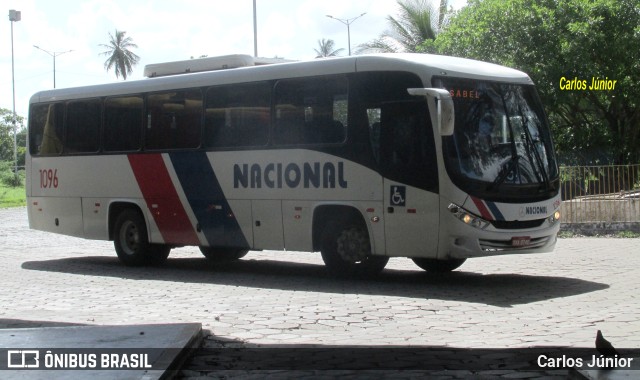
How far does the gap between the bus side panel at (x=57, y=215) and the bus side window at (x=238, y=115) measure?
3.73 m

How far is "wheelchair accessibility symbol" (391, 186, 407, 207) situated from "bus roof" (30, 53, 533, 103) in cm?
149

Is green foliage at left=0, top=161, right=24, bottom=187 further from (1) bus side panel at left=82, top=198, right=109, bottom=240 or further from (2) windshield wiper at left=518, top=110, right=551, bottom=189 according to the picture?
(2) windshield wiper at left=518, top=110, right=551, bottom=189

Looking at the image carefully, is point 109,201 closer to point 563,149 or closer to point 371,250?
point 371,250

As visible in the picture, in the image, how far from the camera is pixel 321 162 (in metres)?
15.4

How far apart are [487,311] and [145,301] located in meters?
4.30

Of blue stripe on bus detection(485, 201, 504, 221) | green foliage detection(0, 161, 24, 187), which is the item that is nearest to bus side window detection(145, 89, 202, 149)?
blue stripe on bus detection(485, 201, 504, 221)

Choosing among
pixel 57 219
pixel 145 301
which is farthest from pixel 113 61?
pixel 145 301

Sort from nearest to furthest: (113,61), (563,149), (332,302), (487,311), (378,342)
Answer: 1. (378,342)
2. (487,311)
3. (332,302)
4. (563,149)
5. (113,61)

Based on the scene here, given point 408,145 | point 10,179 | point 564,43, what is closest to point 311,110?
point 408,145

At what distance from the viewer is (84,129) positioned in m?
19.7

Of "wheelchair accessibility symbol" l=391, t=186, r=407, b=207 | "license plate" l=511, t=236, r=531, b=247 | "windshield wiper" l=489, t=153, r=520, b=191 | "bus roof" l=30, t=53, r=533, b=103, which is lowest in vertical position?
"license plate" l=511, t=236, r=531, b=247

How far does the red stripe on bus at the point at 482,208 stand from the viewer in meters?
13.8

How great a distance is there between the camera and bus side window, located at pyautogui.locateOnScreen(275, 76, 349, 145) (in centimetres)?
1525

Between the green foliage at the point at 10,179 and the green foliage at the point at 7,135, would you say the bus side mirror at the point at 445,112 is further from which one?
the green foliage at the point at 7,135
